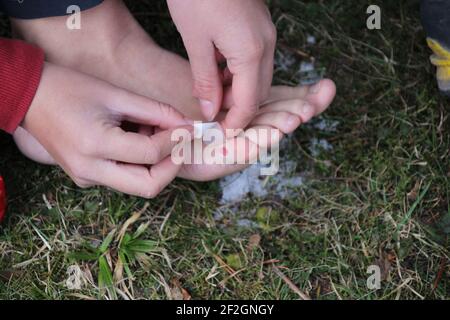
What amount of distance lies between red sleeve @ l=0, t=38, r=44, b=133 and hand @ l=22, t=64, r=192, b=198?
0.05 ft

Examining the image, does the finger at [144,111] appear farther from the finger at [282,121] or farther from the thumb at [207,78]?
the finger at [282,121]

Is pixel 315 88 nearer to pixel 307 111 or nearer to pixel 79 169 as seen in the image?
pixel 307 111

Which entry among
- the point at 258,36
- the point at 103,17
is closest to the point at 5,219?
the point at 103,17

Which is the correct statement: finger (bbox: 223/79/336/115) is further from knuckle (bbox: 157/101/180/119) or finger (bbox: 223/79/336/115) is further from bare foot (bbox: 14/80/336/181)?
knuckle (bbox: 157/101/180/119)

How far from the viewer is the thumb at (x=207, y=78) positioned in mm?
1023

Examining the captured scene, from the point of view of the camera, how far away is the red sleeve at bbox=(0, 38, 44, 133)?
104cm

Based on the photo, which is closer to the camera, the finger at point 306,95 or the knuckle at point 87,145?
the knuckle at point 87,145

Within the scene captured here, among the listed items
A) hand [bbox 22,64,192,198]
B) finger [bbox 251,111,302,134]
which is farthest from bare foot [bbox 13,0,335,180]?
hand [bbox 22,64,192,198]

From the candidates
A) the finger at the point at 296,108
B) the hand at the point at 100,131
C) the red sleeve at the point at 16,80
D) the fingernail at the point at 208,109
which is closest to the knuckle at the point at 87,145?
the hand at the point at 100,131

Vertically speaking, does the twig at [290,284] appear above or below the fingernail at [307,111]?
below

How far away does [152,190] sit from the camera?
1099 mm

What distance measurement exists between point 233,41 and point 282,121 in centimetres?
22

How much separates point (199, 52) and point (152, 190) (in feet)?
0.86
